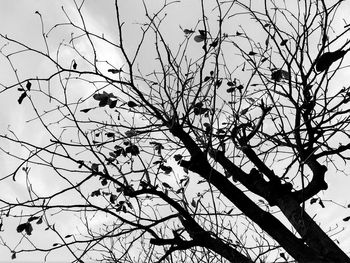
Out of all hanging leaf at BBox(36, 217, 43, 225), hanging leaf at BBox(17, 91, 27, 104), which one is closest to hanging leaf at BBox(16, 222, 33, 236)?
hanging leaf at BBox(36, 217, 43, 225)

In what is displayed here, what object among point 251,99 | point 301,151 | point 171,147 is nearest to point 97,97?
point 171,147

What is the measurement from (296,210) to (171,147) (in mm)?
1639

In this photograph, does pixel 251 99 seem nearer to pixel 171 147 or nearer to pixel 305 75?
pixel 305 75

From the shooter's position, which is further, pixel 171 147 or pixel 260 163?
pixel 171 147

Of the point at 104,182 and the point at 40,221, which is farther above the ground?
the point at 104,182

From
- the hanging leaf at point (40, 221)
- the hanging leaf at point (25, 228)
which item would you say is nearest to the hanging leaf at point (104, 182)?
the hanging leaf at point (40, 221)

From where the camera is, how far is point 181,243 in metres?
3.40

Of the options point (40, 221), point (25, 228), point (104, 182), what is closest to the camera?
point (25, 228)

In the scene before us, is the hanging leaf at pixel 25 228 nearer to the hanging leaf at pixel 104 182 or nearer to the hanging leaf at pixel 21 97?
the hanging leaf at pixel 104 182

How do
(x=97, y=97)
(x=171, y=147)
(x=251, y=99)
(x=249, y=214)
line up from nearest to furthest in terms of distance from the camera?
(x=249, y=214) → (x=97, y=97) → (x=251, y=99) → (x=171, y=147)

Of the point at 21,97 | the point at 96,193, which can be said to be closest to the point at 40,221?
the point at 96,193

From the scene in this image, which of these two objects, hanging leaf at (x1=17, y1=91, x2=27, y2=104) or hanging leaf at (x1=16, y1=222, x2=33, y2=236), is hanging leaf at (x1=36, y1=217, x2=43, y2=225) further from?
hanging leaf at (x1=17, y1=91, x2=27, y2=104)

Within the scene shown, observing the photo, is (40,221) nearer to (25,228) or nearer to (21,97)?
(25,228)

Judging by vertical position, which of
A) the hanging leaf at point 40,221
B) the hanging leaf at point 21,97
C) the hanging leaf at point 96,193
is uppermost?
the hanging leaf at point 21,97
